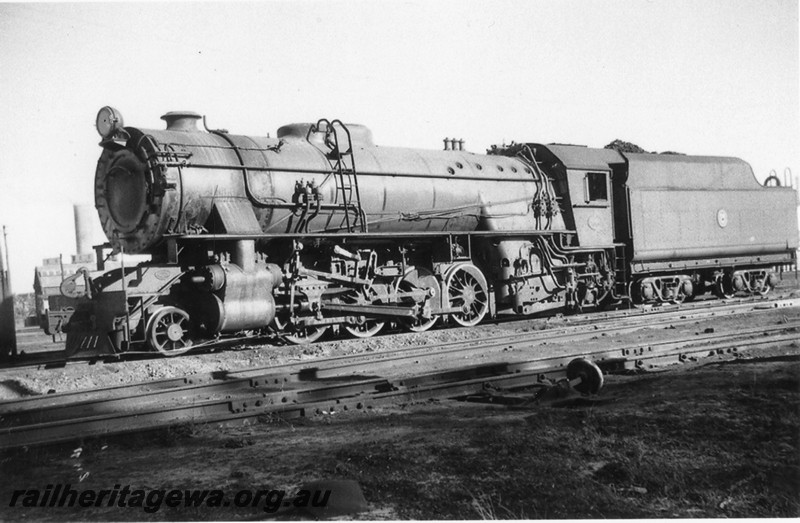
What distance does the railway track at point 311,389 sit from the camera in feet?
20.5

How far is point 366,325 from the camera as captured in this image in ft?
41.9

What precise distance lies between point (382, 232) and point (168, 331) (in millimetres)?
4331

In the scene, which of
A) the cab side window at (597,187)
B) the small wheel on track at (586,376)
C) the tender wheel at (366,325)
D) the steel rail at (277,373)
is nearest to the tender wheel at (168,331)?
the steel rail at (277,373)

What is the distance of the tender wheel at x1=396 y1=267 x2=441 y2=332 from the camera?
42.7ft

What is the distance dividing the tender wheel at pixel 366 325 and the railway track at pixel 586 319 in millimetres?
1438

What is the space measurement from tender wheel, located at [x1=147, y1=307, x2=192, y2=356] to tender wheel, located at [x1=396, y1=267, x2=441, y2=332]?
420 centimetres

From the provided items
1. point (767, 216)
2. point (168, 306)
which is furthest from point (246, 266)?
point (767, 216)

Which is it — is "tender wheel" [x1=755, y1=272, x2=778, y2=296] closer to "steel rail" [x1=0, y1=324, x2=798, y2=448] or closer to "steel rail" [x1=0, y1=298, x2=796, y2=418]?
"steel rail" [x1=0, y1=298, x2=796, y2=418]

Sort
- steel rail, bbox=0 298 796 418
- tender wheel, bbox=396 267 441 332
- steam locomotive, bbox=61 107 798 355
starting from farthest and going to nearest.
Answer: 1. tender wheel, bbox=396 267 441 332
2. steam locomotive, bbox=61 107 798 355
3. steel rail, bbox=0 298 796 418

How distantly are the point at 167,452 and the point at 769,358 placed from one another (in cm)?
709

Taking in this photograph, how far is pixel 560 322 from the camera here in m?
14.4

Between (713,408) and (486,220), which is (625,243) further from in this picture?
(713,408)

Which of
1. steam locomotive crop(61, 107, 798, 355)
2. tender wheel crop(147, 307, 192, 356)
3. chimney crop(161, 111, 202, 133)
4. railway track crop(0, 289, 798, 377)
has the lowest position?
railway track crop(0, 289, 798, 377)

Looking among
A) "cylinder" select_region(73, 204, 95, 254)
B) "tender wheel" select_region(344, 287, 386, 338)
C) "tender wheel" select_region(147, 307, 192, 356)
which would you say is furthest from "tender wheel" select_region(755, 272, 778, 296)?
"cylinder" select_region(73, 204, 95, 254)
